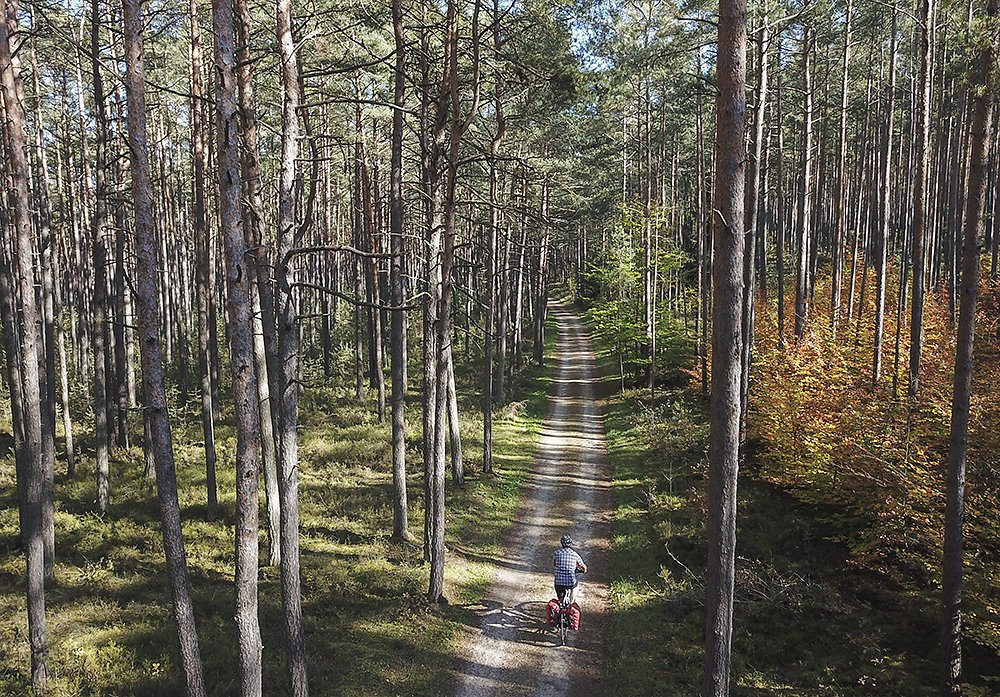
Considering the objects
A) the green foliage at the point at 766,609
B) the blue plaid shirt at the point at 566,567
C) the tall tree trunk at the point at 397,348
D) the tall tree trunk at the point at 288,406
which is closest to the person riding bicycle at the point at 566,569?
the blue plaid shirt at the point at 566,567

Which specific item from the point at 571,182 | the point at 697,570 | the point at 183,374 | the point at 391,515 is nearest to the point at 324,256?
the point at 183,374

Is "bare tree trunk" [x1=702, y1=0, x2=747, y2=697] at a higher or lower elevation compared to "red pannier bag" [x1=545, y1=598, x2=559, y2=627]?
higher

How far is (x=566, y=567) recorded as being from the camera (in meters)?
10.6

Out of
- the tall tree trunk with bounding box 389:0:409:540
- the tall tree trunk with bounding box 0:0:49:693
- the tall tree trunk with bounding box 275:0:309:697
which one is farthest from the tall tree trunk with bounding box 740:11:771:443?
the tall tree trunk with bounding box 0:0:49:693

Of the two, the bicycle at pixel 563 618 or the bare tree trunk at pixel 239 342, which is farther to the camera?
the bicycle at pixel 563 618

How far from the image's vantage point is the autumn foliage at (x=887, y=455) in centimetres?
1046

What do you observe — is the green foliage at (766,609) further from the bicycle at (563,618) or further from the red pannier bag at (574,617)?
the bicycle at (563,618)

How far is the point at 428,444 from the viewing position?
13203 millimetres

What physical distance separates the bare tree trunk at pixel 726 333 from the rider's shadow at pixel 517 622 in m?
4.32

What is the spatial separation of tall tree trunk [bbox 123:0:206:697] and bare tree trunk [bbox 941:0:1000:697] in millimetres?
10716

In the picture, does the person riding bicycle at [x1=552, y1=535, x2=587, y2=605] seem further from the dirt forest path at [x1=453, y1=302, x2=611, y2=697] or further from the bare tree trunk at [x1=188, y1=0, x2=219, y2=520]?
the bare tree trunk at [x1=188, y1=0, x2=219, y2=520]

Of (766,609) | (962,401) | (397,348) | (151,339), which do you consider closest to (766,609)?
(766,609)

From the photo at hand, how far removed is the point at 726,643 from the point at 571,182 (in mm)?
22573

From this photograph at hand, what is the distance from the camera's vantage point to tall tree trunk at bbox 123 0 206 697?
281 inches
